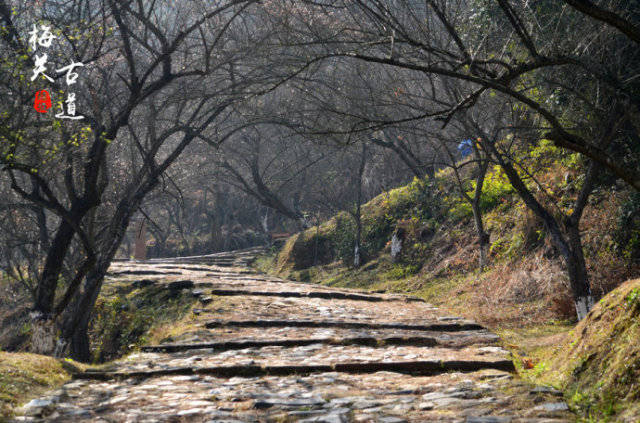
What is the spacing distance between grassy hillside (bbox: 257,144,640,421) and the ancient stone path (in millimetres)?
505

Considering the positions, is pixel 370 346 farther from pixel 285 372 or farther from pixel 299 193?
pixel 299 193

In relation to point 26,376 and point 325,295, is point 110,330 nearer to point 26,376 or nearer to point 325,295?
point 325,295

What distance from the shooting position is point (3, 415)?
12.7 ft

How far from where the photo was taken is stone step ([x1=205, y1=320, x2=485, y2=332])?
26.5 ft

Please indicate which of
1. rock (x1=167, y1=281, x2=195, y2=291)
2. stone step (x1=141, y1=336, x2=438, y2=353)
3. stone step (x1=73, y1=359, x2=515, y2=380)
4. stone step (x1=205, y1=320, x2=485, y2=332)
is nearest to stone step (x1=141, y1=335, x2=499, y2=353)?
stone step (x1=141, y1=336, x2=438, y2=353)

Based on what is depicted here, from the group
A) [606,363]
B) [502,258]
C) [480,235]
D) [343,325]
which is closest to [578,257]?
[343,325]

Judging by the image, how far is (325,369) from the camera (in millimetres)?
5582

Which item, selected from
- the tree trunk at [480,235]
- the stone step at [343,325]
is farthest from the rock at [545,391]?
the tree trunk at [480,235]

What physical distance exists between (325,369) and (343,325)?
273cm

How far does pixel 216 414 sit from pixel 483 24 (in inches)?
318

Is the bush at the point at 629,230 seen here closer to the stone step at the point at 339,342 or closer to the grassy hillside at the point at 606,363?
the stone step at the point at 339,342

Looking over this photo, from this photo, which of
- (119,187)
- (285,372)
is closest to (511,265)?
(285,372)

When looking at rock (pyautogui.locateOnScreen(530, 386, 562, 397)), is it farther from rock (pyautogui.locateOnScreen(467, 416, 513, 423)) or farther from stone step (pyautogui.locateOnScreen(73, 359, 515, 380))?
stone step (pyautogui.locateOnScreen(73, 359, 515, 380))

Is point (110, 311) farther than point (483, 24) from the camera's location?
Yes
